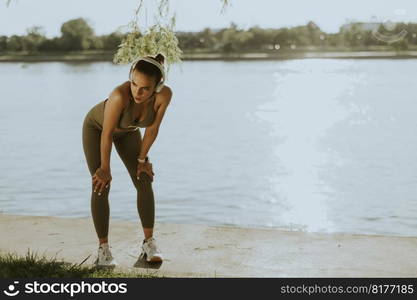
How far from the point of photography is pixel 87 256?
188 inches

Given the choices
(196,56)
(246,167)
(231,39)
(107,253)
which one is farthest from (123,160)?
(231,39)

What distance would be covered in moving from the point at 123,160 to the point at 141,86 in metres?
0.61

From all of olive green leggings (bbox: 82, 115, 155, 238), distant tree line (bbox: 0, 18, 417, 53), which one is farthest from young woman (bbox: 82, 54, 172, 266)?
distant tree line (bbox: 0, 18, 417, 53)

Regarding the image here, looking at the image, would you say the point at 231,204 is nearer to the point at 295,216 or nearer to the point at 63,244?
the point at 295,216

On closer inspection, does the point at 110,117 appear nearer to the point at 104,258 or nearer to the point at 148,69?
the point at 148,69

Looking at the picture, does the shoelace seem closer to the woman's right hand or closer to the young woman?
the young woman

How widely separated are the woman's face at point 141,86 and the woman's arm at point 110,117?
0.09 metres

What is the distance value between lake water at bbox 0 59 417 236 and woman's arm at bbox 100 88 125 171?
5818mm

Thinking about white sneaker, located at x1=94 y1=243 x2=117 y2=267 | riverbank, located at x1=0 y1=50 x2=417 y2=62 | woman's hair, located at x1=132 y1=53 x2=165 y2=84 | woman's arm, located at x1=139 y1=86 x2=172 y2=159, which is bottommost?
riverbank, located at x1=0 y1=50 x2=417 y2=62

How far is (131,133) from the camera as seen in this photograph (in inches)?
179

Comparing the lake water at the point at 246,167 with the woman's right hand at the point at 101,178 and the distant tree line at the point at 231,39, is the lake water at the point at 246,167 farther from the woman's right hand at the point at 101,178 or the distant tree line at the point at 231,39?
the distant tree line at the point at 231,39

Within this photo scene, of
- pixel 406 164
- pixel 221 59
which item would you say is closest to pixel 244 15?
pixel 221 59

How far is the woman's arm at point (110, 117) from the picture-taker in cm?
417

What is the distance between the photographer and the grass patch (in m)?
4.14
